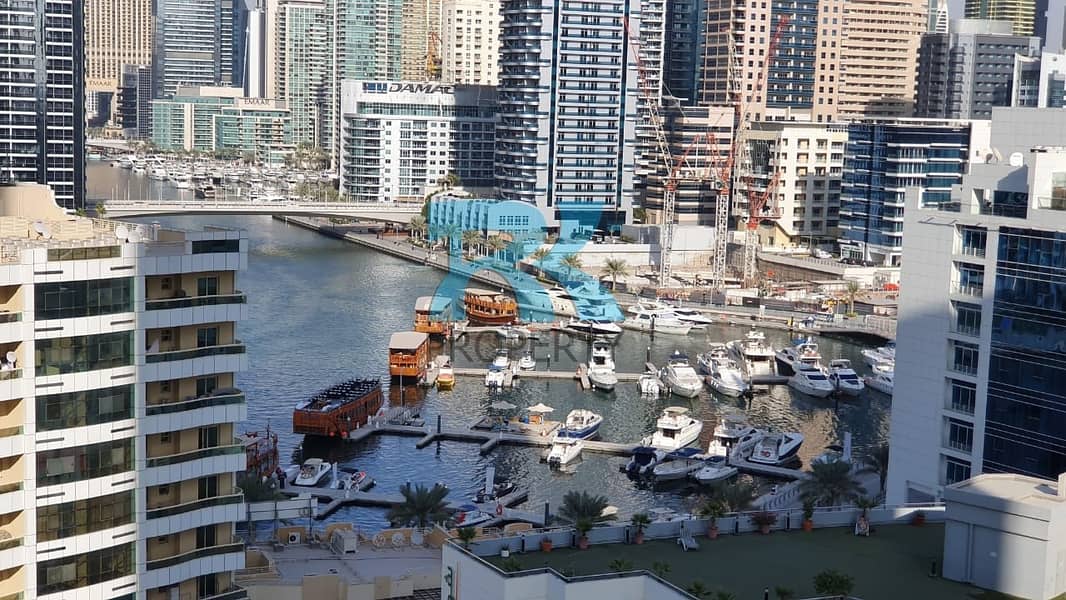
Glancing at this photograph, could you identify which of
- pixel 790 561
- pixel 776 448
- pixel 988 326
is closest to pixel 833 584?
pixel 790 561

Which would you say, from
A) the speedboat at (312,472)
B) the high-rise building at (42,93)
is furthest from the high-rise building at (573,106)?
the speedboat at (312,472)

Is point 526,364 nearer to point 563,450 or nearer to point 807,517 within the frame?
point 563,450

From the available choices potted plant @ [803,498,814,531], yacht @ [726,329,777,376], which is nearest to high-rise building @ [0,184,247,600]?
potted plant @ [803,498,814,531]

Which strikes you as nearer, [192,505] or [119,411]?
[119,411]

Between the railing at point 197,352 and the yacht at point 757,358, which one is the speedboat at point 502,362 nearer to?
the yacht at point 757,358

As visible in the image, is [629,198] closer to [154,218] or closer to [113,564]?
[154,218]

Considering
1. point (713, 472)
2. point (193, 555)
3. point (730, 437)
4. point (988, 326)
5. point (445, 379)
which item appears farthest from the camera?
point (445, 379)
